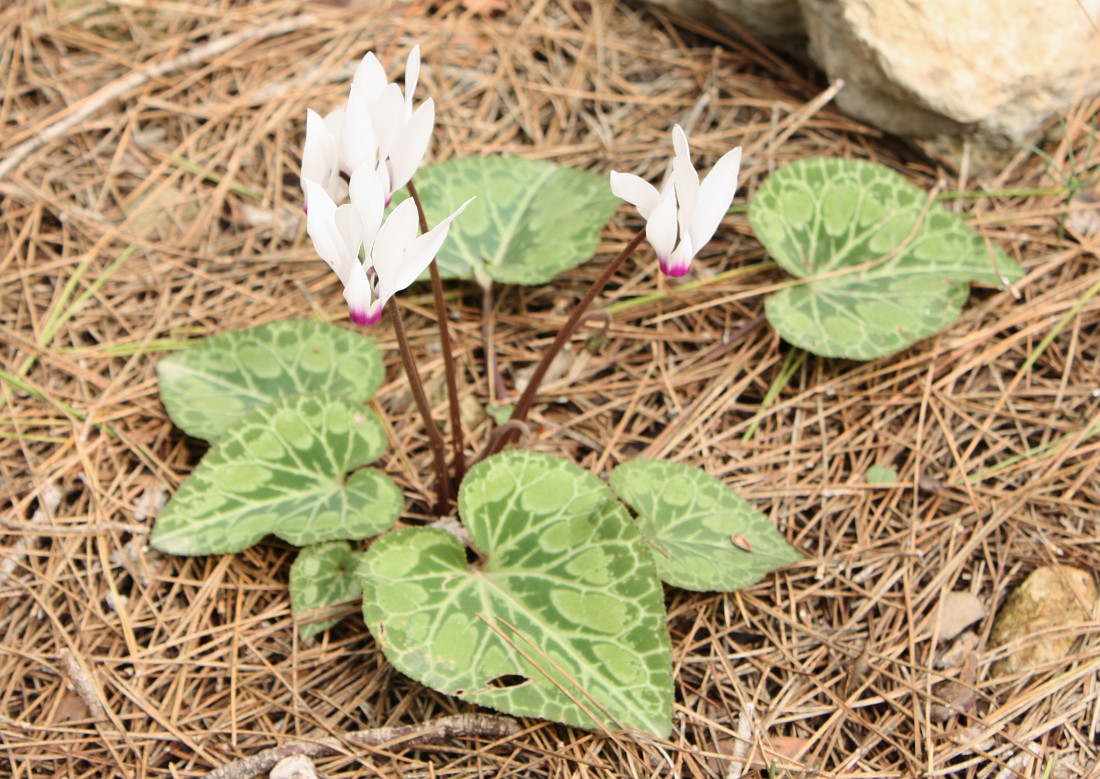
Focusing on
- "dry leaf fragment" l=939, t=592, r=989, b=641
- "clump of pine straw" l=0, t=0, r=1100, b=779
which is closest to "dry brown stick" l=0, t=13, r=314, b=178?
"clump of pine straw" l=0, t=0, r=1100, b=779

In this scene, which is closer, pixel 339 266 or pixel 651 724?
pixel 339 266

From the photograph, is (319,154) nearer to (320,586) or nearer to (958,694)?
(320,586)

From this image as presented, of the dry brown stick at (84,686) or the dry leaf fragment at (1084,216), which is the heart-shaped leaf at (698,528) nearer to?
the dry brown stick at (84,686)

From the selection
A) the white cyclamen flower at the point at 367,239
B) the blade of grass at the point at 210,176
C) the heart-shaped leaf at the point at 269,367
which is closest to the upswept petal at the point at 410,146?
the white cyclamen flower at the point at 367,239

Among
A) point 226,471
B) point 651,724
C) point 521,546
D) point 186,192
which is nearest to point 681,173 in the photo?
point 521,546

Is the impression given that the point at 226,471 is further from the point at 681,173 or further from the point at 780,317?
the point at 780,317

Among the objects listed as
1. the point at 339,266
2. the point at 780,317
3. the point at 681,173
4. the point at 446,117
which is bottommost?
the point at 780,317
